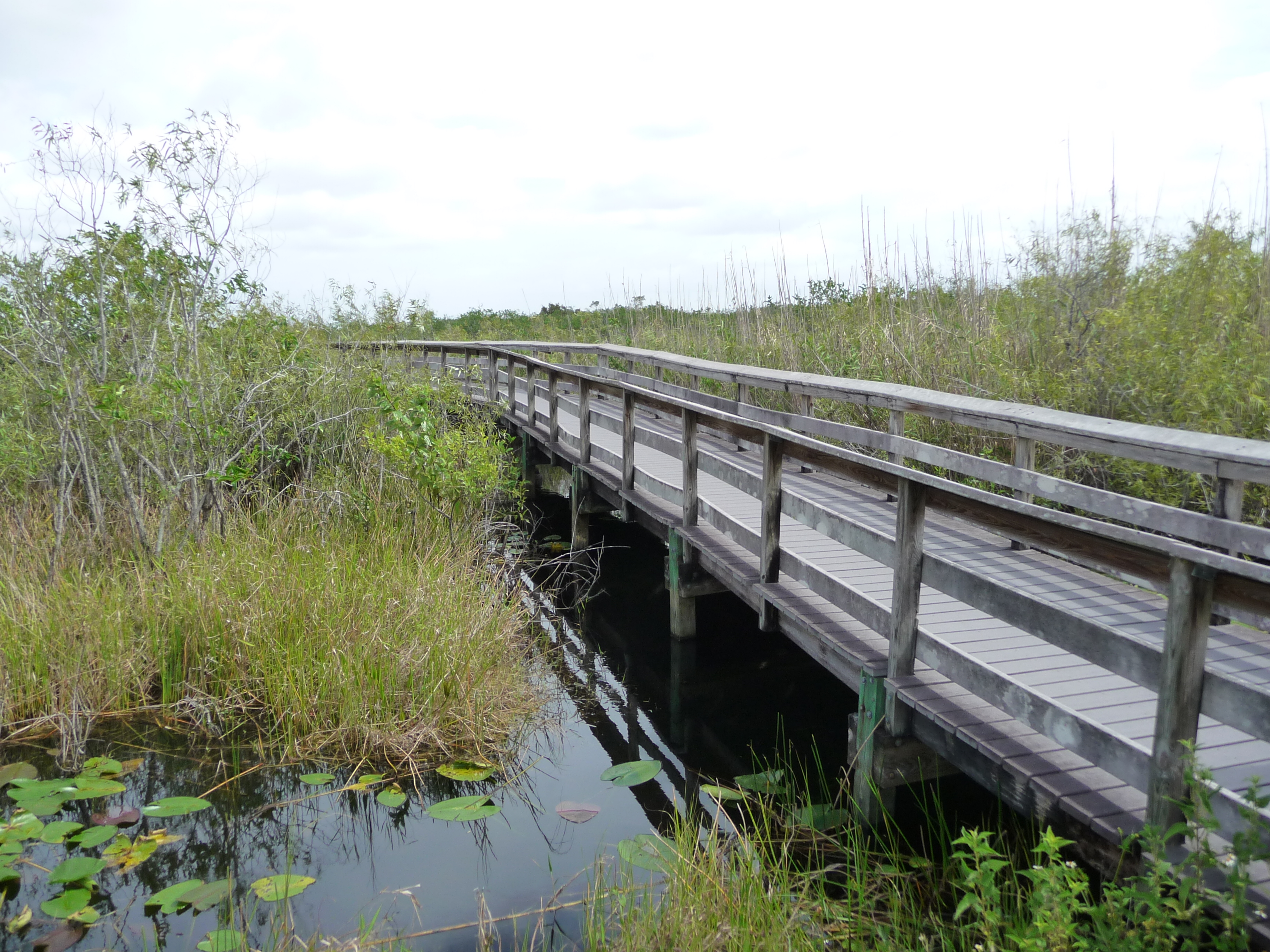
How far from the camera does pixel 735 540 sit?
5.42m

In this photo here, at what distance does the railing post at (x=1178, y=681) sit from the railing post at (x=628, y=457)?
5058mm

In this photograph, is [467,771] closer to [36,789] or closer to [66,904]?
[66,904]

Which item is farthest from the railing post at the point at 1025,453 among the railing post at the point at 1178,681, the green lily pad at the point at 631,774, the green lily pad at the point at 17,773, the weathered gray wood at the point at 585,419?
the green lily pad at the point at 17,773

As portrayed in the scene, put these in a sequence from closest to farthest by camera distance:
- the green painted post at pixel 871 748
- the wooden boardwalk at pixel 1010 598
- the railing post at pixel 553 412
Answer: the wooden boardwalk at pixel 1010 598, the green painted post at pixel 871 748, the railing post at pixel 553 412

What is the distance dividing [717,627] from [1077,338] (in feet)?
11.1

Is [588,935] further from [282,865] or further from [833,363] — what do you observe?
[833,363]

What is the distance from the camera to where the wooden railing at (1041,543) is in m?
2.29

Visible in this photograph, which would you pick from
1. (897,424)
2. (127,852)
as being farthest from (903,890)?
(897,424)

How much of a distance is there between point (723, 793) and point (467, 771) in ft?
4.25

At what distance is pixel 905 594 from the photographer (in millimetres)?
3529

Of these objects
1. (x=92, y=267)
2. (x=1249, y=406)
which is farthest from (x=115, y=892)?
(x=1249, y=406)

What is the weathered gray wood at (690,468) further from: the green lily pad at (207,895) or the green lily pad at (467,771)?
the green lily pad at (207,895)

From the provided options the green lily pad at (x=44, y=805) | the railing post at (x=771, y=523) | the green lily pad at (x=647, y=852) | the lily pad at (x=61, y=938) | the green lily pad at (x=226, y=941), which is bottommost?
the green lily pad at (x=647, y=852)

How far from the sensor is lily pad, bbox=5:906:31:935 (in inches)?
129
